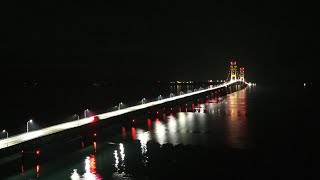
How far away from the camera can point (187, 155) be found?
22016mm

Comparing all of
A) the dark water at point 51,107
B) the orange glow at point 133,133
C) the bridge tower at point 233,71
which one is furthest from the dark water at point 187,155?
the bridge tower at point 233,71

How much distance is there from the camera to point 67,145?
23203 millimetres

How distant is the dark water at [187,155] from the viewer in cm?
1830

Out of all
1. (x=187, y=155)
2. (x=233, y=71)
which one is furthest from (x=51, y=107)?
(x=233, y=71)

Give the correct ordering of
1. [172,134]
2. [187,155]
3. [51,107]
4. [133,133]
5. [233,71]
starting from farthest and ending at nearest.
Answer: [233,71] < [51,107] < [172,134] < [133,133] < [187,155]

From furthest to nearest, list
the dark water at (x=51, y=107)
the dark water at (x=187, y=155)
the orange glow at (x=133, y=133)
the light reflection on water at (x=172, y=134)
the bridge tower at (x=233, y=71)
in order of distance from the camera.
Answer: the bridge tower at (x=233, y=71)
the dark water at (x=51, y=107)
the orange glow at (x=133, y=133)
the light reflection on water at (x=172, y=134)
the dark water at (x=187, y=155)

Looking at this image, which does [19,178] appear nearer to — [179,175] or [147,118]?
[179,175]

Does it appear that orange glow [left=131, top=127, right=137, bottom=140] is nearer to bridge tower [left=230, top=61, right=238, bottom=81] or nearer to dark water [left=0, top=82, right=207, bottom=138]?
dark water [left=0, top=82, right=207, bottom=138]

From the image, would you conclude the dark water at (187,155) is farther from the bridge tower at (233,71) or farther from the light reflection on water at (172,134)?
the bridge tower at (233,71)

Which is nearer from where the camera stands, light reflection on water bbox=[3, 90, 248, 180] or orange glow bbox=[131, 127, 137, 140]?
light reflection on water bbox=[3, 90, 248, 180]

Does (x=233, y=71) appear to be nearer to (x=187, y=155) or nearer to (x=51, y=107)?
(x=51, y=107)

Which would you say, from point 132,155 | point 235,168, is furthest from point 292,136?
point 132,155

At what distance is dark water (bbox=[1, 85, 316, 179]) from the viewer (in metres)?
18.3

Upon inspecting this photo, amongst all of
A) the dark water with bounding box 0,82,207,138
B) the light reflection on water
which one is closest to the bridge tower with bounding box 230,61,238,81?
the dark water with bounding box 0,82,207,138
